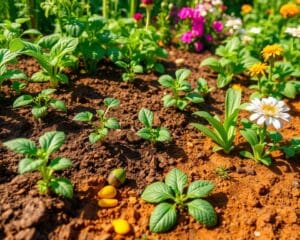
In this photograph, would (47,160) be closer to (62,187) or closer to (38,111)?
(62,187)

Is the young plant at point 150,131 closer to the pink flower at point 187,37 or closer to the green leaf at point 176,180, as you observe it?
the green leaf at point 176,180

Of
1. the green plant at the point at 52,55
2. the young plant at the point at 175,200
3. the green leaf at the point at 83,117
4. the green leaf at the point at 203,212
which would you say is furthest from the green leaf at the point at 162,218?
the green plant at the point at 52,55

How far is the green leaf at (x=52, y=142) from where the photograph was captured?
2.30 metres

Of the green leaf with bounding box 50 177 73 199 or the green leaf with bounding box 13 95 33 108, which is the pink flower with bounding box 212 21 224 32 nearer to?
the green leaf with bounding box 13 95 33 108

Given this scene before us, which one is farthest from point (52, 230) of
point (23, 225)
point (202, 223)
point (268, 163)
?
point (268, 163)

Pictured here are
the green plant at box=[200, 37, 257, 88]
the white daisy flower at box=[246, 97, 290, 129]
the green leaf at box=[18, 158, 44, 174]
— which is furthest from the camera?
the green plant at box=[200, 37, 257, 88]

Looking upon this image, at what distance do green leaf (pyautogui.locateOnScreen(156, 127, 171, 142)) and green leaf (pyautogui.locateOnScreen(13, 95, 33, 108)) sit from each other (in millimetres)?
871

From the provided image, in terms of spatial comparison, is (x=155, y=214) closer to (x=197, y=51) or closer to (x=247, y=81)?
(x=247, y=81)

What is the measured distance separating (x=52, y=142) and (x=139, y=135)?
597mm

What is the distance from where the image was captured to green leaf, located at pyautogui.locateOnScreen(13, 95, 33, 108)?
2731mm

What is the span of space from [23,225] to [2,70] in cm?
114

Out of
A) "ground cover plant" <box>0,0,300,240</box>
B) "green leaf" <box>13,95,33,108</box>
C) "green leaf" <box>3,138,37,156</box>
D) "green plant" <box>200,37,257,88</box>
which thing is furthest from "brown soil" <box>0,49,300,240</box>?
"green plant" <box>200,37,257,88</box>

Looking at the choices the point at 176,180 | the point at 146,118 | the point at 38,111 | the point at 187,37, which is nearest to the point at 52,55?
the point at 38,111

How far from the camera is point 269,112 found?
8.38 feet
